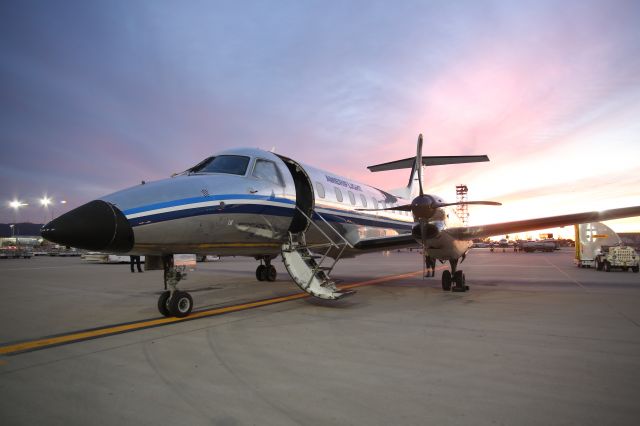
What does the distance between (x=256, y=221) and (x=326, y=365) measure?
4343 mm

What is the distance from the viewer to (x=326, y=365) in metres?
3.97

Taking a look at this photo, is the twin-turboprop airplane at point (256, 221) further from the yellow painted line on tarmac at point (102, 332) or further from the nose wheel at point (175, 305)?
the yellow painted line on tarmac at point (102, 332)

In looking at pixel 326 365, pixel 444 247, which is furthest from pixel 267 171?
pixel 326 365

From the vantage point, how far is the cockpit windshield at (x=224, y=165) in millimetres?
7695

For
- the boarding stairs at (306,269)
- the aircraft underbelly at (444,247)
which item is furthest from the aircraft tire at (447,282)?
the boarding stairs at (306,269)

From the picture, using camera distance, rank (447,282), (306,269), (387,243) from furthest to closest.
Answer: (447,282)
(387,243)
(306,269)

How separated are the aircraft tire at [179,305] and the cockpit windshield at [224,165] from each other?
101 inches

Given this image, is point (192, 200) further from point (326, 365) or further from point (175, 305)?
point (326, 365)

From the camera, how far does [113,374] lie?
3754 mm

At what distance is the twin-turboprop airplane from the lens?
18.3ft

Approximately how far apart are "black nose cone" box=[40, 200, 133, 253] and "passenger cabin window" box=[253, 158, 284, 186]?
3.13 meters

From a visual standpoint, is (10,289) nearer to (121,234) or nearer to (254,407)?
(121,234)

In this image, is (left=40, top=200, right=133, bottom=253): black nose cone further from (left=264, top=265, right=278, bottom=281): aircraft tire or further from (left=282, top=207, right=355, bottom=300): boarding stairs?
(left=264, top=265, right=278, bottom=281): aircraft tire

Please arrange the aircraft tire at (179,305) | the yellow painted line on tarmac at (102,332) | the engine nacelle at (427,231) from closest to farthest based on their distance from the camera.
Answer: the yellow painted line on tarmac at (102,332) < the aircraft tire at (179,305) < the engine nacelle at (427,231)
